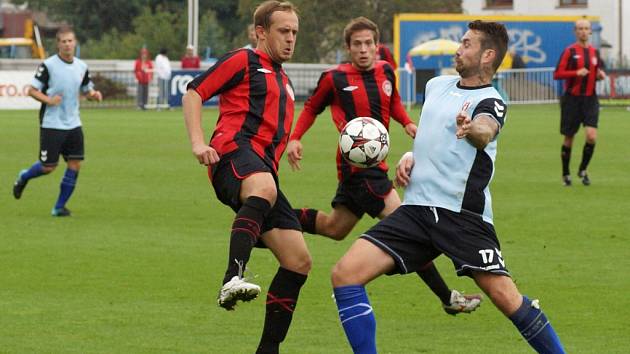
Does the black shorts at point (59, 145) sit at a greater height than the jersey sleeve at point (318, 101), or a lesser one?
lesser

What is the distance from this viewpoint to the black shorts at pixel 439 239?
679 cm

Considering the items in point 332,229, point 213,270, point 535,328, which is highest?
point 332,229

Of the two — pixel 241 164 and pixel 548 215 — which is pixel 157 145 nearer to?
pixel 548 215

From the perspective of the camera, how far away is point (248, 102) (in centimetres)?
798

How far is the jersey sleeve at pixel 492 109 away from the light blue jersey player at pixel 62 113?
880cm

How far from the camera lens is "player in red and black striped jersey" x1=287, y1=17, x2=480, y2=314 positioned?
404 inches

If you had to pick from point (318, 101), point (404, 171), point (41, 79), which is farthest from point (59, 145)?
point (404, 171)

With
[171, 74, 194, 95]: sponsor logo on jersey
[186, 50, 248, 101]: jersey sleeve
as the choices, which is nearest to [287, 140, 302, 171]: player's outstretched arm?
[186, 50, 248, 101]: jersey sleeve

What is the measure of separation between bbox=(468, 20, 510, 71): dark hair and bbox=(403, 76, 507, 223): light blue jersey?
18 centimetres

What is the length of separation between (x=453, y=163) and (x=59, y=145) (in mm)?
8834

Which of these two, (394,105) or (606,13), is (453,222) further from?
(606,13)

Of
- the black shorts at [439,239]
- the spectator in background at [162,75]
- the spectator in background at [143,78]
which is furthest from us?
the spectator in background at [162,75]

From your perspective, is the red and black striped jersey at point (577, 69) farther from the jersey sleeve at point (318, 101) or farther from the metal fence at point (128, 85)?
the metal fence at point (128, 85)

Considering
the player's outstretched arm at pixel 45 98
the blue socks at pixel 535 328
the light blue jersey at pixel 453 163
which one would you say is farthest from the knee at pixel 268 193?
the player's outstretched arm at pixel 45 98
